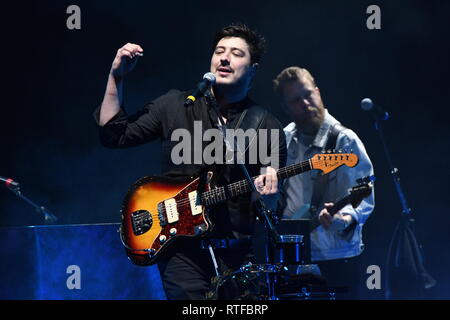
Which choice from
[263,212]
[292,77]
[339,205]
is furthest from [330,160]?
[292,77]

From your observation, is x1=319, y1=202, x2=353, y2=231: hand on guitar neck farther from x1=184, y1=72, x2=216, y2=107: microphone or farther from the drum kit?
x1=184, y1=72, x2=216, y2=107: microphone

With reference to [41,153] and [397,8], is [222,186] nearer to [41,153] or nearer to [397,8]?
[41,153]

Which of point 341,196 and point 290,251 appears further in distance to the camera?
point 341,196

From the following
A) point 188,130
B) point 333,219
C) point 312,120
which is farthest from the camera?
point 312,120

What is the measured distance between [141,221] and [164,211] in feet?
0.48

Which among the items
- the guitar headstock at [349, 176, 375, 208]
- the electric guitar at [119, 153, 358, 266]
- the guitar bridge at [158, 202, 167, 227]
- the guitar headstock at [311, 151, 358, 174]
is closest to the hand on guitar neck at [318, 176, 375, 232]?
the guitar headstock at [349, 176, 375, 208]

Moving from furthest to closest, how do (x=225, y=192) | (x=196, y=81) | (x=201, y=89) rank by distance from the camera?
(x=196, y=81) → (x=225, y=192) → (x=201, y=89)

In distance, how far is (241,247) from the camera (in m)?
3.45

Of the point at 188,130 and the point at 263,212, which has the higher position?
the point at 188,130

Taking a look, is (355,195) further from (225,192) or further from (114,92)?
(114,92)

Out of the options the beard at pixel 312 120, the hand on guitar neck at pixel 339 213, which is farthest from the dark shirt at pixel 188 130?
the beard at pixel 312 120

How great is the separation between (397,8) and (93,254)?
4.17 meters

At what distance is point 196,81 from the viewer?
20.8ft
